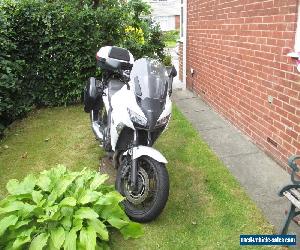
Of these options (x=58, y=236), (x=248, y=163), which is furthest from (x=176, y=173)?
(x=58, y=236)

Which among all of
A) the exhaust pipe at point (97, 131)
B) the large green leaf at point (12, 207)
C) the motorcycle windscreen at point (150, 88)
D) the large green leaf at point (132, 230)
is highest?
the motorcycle windscreen at point (150, 88)

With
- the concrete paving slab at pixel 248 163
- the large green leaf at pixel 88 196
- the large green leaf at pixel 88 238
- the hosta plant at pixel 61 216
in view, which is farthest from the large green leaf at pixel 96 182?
the concrete paving slab at pixel 248 163

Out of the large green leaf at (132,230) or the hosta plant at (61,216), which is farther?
the large green leaf at (132,230)

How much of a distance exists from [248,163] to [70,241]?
2412 mm

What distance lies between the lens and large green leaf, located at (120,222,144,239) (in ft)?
9.85

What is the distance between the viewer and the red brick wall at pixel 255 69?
149 inches

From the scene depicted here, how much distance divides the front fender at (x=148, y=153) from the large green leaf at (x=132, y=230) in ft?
1.89

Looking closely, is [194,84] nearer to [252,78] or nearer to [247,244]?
[252,78]

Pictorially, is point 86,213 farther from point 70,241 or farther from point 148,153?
point 148,153

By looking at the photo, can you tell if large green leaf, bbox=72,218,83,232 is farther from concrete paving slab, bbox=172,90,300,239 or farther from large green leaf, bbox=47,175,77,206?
concrete paving slab, bbox=172,90,300,239

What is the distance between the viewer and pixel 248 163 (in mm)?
4227

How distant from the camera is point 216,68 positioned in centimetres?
621

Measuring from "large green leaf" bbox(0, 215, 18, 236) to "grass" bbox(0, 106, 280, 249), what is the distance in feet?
2.65

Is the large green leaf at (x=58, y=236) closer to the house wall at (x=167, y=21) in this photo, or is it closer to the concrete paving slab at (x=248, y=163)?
the concrete paving slab at (x=248, y=163)
